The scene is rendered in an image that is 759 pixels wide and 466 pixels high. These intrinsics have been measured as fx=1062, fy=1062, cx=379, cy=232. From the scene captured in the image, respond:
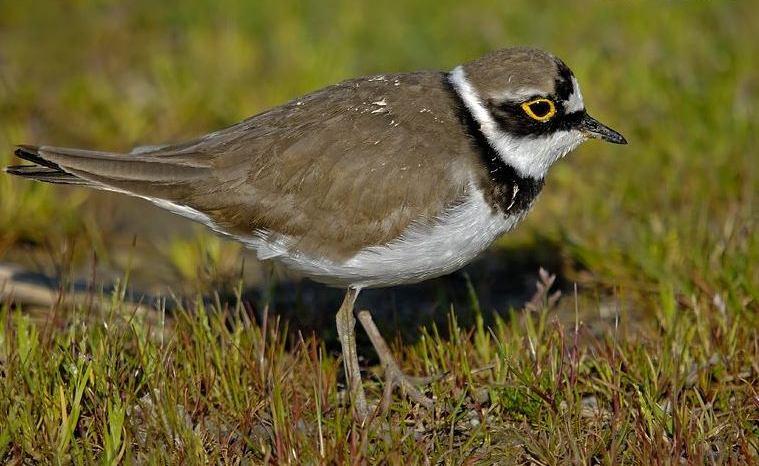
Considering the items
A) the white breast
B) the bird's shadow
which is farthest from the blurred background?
the white breast

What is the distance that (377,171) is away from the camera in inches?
189

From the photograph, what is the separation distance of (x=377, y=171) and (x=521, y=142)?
70cm

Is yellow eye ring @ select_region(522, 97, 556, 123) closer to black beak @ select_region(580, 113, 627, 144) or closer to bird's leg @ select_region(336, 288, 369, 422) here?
black beak @ select_region(580, 113, 627, 144)

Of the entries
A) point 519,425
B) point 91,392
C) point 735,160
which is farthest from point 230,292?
point 735,160

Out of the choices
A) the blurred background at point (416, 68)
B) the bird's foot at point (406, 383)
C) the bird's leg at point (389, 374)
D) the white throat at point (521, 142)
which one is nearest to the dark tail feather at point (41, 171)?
A: the blurred background at point (416, 68)

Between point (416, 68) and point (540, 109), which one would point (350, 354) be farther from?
point (416, 68)

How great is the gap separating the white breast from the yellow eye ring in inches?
18.6

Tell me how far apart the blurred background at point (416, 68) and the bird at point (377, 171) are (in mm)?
568

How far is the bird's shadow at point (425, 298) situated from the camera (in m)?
5.80

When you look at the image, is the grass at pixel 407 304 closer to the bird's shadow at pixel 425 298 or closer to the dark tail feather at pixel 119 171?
the bird's shadow at pixel 425 298

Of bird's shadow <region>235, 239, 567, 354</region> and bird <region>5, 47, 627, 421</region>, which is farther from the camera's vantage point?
bird's shadow <region>235, 239, 567, 354</region>

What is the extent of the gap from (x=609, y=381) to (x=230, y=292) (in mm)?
2261

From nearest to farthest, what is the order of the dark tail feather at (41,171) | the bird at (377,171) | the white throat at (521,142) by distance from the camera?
the bird at (377,171) < the white throat at (521,142) < the dark tail feather at (41,171)

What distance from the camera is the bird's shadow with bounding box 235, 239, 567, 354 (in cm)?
580
